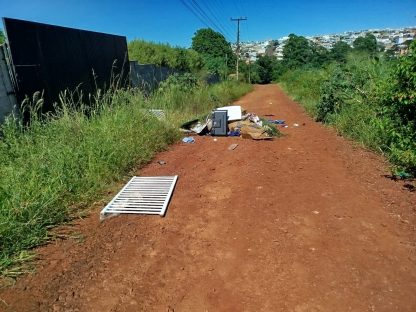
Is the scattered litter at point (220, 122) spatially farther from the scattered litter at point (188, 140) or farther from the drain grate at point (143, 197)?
the drain grate at point (143, 197)

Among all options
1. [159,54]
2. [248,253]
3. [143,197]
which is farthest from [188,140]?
[159,54]

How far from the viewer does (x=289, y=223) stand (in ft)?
10.3

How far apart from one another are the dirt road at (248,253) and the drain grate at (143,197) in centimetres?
11

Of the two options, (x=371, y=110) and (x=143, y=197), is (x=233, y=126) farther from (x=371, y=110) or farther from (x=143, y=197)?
(x=143, y=197)

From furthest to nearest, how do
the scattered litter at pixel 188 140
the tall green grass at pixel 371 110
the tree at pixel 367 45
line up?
the tree at pixel 367 45, the scattered litter at pixel 188 140, the tall green grass at pixel 371 110

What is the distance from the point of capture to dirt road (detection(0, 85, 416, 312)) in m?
2.17

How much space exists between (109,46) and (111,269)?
6.78m

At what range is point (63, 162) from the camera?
3785 millimetres

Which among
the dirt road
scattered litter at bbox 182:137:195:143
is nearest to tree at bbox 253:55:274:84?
scattered litter at bbox 182:137:195:143

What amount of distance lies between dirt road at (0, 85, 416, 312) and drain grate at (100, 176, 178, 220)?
110 mm

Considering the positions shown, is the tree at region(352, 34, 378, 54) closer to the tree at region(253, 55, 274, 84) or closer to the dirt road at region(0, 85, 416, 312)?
the dirt road at region(0, 85, 416, 312)

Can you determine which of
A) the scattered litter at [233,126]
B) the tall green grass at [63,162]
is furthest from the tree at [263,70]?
the tall green grass at [63,162]

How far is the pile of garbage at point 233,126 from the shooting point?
22.3ft

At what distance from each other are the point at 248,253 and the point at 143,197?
1.62 m
